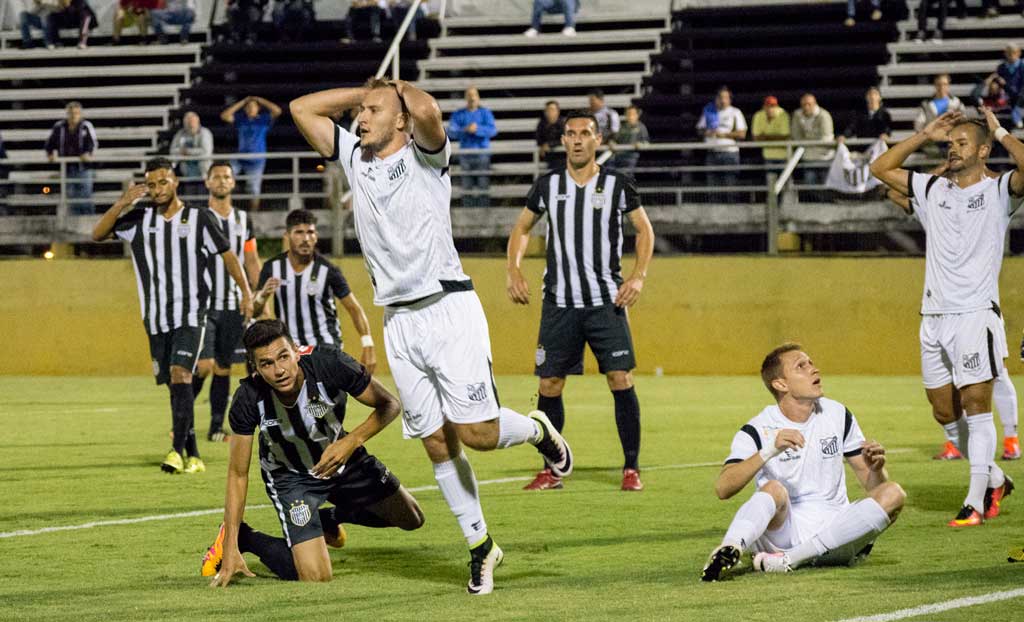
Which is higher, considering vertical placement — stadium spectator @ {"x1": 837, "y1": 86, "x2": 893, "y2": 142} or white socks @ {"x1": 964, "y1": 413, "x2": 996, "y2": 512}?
stadium spectator @ {"x1": 837, "y1": 86, "x2": 893, "y2": 142}

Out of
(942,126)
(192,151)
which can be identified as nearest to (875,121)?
(192,151)

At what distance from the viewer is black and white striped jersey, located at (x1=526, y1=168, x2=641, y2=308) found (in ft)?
29.8

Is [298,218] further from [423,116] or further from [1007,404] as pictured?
[423,116]

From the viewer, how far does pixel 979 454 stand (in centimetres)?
758

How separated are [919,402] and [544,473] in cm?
680

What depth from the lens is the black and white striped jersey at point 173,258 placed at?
10.4 metres

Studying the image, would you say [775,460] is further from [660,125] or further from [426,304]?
[660,125]

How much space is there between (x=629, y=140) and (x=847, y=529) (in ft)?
45.5

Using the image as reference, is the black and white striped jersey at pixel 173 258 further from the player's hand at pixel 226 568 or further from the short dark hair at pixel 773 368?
the short dark hair at pixel 773 368

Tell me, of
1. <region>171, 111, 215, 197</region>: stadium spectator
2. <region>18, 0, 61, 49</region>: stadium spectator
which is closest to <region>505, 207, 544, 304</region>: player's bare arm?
<region>171, 111, 215, 197</region>: stadium spectator

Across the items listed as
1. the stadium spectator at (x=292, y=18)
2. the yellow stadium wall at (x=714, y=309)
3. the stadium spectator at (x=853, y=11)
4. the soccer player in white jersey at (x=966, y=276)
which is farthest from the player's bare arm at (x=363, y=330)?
the stadium spectator at (x=292, y=18)

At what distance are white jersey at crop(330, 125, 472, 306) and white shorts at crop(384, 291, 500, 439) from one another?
0.08 meters

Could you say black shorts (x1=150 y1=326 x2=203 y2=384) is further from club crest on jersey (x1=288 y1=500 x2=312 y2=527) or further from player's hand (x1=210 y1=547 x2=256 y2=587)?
player's hand (x1=210 y1=547 x2=256 y2=587)

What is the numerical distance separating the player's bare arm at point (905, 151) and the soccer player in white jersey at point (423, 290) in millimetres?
2597
